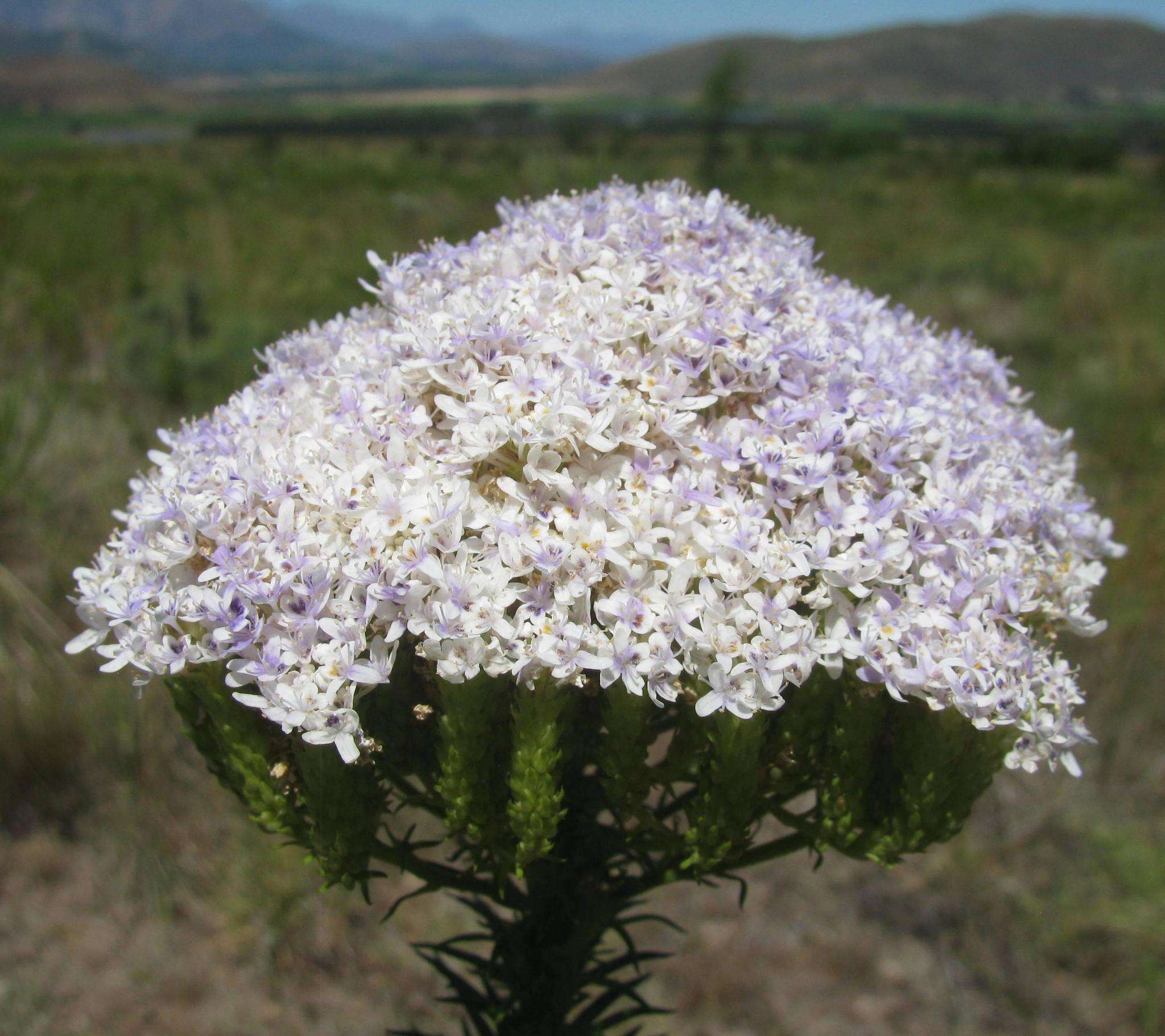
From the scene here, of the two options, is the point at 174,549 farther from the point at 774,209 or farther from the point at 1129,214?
the point at 1129,214

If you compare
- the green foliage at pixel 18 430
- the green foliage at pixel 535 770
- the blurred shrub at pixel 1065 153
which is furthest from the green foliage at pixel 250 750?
the blurred shrub at pixel 1065 153

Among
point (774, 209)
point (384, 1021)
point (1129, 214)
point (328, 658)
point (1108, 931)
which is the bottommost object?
point (384, 1021)

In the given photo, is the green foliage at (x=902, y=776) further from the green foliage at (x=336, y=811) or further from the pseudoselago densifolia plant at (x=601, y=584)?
the green foliage at (x=336, y=811)

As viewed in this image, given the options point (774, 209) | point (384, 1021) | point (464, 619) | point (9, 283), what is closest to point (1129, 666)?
point (384, 1021)

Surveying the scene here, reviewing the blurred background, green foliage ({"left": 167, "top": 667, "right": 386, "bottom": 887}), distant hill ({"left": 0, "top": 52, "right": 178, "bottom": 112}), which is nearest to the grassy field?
the blurred background

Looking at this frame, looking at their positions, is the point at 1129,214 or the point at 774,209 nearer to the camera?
the point at 774,209

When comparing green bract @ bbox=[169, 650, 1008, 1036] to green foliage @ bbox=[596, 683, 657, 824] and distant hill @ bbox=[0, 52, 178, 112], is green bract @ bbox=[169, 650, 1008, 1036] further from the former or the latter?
distant hill @ bbox=[0, 52, 178, 112]

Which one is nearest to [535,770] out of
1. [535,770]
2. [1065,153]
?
[535,770]
